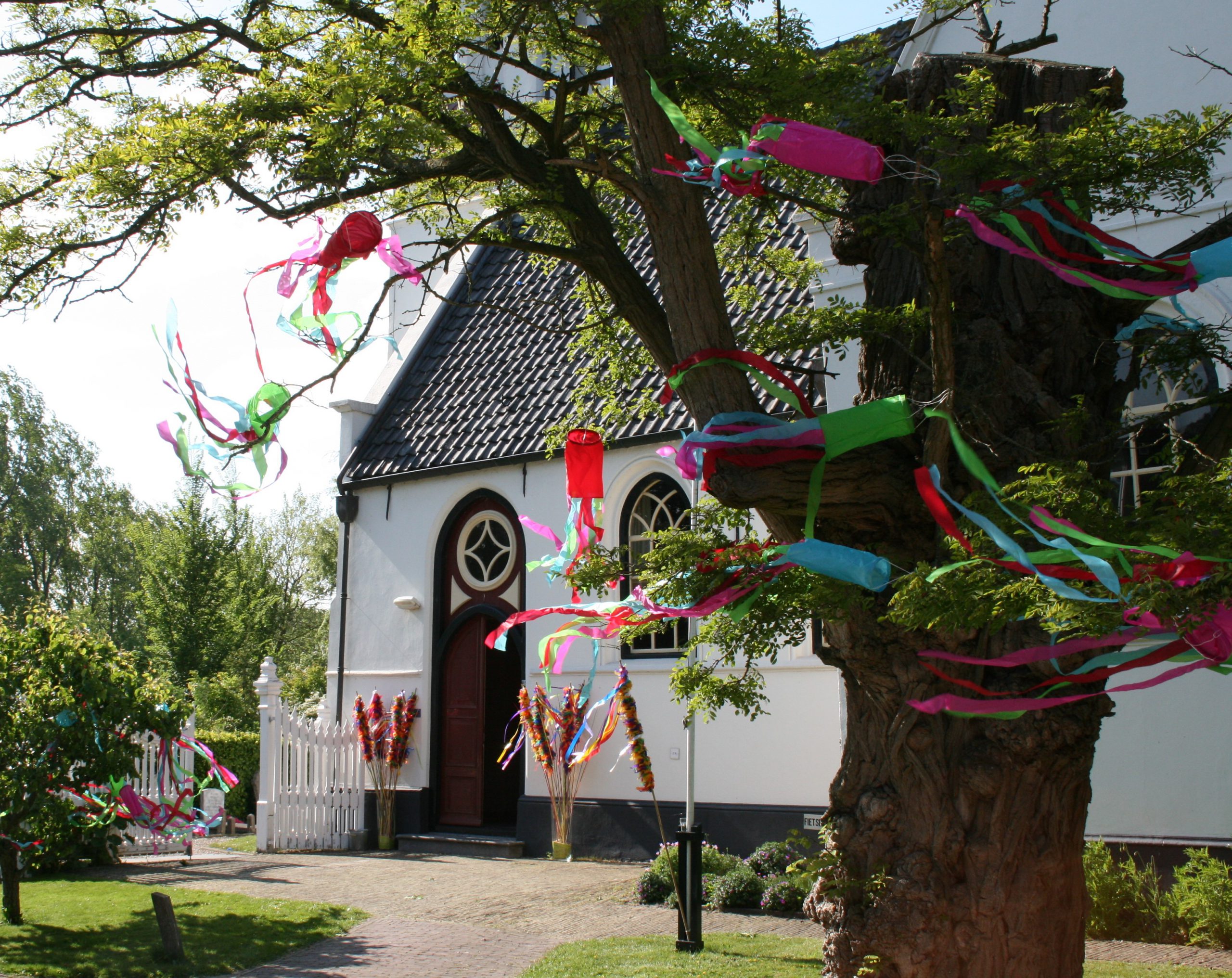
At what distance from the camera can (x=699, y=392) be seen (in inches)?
231

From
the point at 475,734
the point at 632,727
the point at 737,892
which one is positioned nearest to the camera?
the point at 737,892

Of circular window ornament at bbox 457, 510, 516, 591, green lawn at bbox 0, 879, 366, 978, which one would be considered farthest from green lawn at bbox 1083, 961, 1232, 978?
circular window ornament at bbox 457, 510, 516, 591

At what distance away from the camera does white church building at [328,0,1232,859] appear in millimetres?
9359

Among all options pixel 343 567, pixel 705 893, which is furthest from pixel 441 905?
pixel 343 567

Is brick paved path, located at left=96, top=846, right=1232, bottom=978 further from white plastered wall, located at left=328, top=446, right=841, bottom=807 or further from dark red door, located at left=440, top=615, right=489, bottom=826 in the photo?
white plastered wall, located at left=328, top=446, right=841, bottom=807

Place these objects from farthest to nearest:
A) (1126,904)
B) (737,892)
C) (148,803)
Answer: (148,803) < (737,892) < (1126,904)

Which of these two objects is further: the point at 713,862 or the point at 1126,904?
the point at 713,862

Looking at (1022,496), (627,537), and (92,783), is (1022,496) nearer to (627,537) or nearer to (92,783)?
(92,783)

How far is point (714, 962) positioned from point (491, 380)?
34.0ft

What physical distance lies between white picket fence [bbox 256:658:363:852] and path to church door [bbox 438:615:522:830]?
4.18 feet

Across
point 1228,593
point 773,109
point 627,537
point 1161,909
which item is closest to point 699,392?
point 773,109

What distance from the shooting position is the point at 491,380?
53.6 feet

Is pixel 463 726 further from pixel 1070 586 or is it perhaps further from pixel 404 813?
pixel 1070 586

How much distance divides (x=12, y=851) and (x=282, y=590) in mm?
29902
